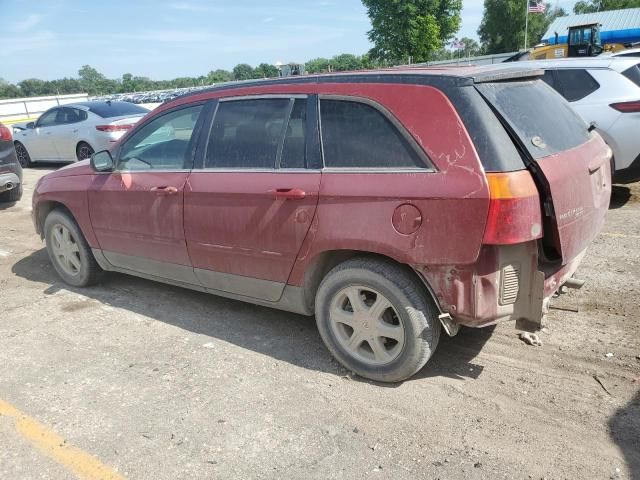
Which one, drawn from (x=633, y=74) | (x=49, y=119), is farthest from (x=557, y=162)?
(x=49, y=119)

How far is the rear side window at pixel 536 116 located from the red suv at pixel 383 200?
0.04 feet

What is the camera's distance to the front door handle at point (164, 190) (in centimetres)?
409

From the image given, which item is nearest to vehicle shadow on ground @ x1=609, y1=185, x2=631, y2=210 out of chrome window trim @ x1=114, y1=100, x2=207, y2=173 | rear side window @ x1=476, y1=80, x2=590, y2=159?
rear side window @ x1=476, y1=80, x2=590, y2=159

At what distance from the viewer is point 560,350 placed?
3586 mm

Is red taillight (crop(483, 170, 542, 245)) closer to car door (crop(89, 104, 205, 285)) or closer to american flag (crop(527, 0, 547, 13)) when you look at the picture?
car door (crop(89, 104, 205, 285))

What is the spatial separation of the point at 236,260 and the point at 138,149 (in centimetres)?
147

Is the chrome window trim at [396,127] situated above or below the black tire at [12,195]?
above

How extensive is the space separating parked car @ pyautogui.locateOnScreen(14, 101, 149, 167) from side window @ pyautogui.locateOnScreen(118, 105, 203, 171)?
23.3 feet

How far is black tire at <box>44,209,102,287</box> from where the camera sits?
202 inches

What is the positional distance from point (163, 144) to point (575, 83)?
523 cm

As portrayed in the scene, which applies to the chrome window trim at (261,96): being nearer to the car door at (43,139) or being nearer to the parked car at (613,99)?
the parked car at (613,99)

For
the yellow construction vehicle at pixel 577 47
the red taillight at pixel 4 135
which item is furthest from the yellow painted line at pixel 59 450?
the yellow construction vehicle at pixel 577 47

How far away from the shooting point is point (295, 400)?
10.6ft

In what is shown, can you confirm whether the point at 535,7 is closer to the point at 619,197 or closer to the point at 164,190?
the point at 619,197
